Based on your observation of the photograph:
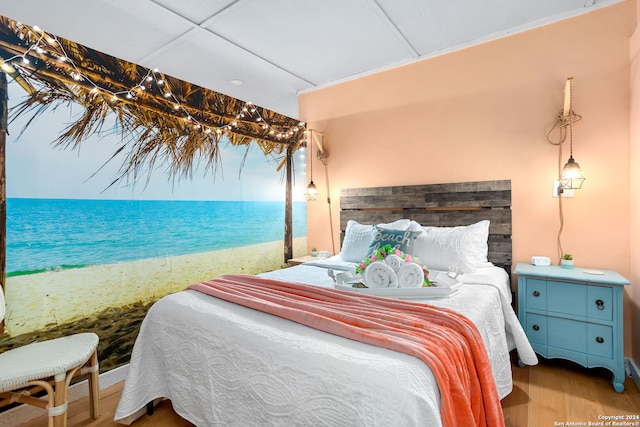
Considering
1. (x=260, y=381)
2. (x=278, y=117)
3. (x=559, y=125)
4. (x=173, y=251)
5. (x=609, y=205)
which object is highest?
(x=278, y=117)

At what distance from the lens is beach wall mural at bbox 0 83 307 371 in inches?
84.9

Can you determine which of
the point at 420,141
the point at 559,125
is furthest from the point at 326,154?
the point at 559,125

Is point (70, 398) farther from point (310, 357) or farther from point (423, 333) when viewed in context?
point (423, 333)

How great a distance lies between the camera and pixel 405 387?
103cm

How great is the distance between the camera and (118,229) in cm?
264

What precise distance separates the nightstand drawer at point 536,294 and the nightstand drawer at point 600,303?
24 cm

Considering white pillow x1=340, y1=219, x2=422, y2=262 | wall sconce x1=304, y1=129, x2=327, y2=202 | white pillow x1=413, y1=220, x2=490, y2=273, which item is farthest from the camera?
wall sconce x1=304, y1=129, x2=327, y2=202

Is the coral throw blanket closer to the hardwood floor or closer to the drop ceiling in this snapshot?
the hardwood floor

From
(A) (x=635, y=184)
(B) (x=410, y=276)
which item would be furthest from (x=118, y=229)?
(A) (x=635, y=184)

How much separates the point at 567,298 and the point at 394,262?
51.1 inches

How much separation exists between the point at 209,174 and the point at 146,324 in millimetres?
1710

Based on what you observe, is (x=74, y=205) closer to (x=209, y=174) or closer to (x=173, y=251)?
(x=173, y=251)

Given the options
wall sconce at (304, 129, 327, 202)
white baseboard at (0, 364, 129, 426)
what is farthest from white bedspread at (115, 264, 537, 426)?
wall sconce at (304, 129, 327, 202)

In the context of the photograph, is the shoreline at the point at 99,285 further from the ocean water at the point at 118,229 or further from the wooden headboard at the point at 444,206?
the wooden headboard at the point at 444,206
